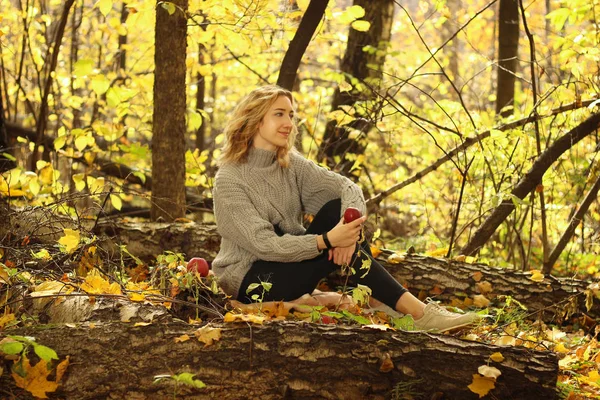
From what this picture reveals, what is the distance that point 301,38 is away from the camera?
4.87 m

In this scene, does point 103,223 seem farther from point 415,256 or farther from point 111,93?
point 415,256

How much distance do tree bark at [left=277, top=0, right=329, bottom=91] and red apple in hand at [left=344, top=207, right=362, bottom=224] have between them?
175 cm

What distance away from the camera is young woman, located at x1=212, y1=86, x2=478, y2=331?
11.5 ft

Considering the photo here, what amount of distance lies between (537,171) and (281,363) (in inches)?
116

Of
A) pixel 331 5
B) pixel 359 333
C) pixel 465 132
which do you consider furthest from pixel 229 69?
pixel 359 333

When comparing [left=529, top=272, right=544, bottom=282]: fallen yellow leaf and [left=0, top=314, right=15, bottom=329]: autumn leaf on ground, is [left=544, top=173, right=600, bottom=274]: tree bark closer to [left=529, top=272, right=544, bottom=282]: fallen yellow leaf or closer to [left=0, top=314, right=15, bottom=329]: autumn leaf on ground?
[left=529, top=272, right=544, bottom=282]: fallen yellow leaf

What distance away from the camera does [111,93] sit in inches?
185

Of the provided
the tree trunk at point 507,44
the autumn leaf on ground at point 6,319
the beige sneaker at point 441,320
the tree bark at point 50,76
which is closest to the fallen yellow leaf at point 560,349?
the beige sneaker at point 441,320

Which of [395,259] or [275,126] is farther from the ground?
[275,126]

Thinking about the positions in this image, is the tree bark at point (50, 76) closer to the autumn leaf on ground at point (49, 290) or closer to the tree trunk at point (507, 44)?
the autumn leaf on ground at point (49, 290)

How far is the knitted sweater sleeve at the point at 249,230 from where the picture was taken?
3.54m

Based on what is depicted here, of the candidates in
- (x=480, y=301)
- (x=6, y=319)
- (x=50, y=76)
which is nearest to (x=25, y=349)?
(x=6, y=319)

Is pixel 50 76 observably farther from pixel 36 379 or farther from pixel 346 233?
pixel 36 379

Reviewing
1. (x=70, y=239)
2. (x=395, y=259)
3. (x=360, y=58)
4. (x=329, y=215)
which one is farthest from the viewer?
(x=360, y=58)
